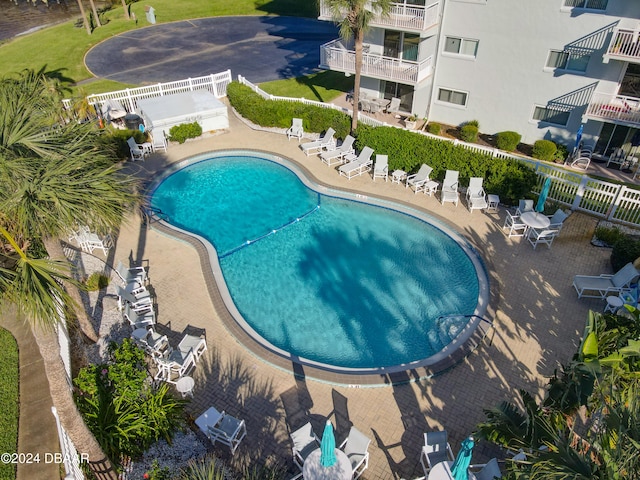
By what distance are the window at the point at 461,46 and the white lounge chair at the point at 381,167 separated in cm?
773

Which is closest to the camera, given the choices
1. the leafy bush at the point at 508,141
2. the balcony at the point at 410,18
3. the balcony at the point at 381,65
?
the balcony at the point at 410,18

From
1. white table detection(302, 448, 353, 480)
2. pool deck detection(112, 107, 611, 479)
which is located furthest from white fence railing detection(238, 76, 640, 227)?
white table detection(302, 448, 353, 480)

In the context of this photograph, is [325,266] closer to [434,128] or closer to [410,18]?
[434,128]

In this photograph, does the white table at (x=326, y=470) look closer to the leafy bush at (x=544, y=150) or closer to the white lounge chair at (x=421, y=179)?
the white lounge chair at (x=421, y=179)

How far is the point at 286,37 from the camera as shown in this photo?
140 feet

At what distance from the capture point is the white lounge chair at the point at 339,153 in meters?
23.3

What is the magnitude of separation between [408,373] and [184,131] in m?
18.5

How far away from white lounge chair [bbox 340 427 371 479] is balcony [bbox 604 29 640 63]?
1895 cm

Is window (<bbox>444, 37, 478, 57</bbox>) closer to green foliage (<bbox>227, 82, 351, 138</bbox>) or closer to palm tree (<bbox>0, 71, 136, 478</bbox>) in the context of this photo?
green foliage (<bbox>227, 82, 351, 138</bbox>)

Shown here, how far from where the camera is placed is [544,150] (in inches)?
882

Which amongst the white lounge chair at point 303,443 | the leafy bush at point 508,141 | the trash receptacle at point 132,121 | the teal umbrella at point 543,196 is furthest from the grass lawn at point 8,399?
the leafy bush at point 508,141

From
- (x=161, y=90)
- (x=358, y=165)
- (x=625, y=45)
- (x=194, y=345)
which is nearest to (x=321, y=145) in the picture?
(x=358, y=165)

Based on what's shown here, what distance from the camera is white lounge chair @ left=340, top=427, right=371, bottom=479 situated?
10531 mm

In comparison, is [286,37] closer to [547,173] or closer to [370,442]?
[547,173]
